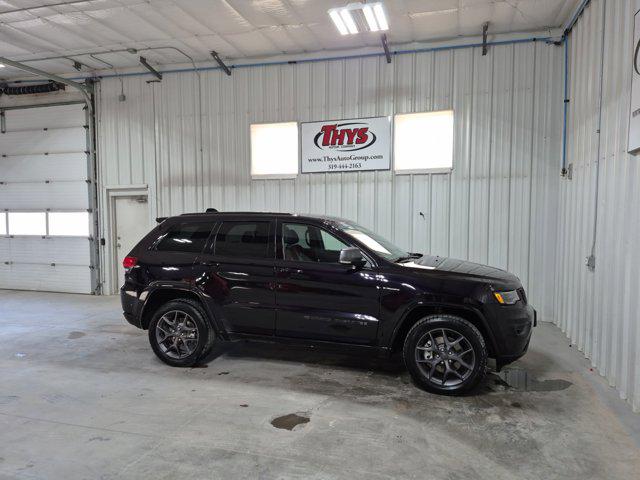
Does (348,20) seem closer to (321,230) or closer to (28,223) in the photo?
(321,230)

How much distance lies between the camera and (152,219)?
8.82 meters

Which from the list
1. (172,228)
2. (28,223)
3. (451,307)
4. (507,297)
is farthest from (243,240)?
(28,223)

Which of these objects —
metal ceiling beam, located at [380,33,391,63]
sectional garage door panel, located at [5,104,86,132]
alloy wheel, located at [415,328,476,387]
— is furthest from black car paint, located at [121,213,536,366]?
sectional garage door panel, located at [5,104,86,132]

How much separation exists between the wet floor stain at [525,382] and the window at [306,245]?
6.82ft

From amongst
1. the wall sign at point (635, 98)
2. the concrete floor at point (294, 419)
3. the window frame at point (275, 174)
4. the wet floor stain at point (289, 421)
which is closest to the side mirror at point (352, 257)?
the concrete floor at point (294, 419)

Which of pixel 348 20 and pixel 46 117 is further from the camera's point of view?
pixel 46 117

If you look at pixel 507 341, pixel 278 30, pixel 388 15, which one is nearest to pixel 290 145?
pixel 278 30

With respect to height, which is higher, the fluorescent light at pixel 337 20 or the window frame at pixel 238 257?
the fluorescent light at pixel 337 20

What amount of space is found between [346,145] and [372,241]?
11.6ft

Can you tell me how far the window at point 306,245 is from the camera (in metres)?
4.30

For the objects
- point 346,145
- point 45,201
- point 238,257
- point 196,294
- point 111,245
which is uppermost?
point 346,145

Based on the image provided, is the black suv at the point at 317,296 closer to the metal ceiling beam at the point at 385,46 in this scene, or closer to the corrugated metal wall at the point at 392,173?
the corrugated metal wall at the point at 392,173

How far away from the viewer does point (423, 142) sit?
7277 mm

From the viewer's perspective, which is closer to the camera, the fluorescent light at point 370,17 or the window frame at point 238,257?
the window frame at point 238,257
